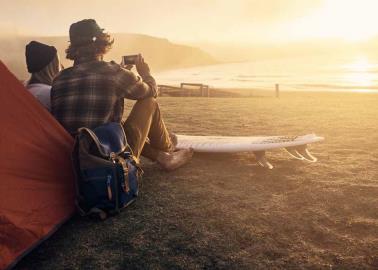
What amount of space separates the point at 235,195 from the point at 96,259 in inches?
58.6

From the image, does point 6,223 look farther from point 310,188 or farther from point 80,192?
point 310,188

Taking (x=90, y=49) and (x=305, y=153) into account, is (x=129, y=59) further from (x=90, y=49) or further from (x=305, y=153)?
(x=305, y=153)

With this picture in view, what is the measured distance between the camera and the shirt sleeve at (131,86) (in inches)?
128

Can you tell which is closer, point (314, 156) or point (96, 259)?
point (96, 259)

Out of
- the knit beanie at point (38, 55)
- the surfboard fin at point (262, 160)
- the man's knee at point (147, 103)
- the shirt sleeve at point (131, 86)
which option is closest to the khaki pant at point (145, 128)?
the man's knee at point (147, 103)

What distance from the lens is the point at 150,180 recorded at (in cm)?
400

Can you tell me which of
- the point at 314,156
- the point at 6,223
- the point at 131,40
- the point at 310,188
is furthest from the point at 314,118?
the point at 131,40

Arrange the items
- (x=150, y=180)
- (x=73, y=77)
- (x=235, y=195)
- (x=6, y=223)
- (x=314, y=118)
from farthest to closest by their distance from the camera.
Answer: (x=314, y=118)
(x=150, y=180)
(x=235, y=195)
(x=73, y=77)
(x=6, y=223)

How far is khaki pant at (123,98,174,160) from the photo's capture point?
3.61 metres

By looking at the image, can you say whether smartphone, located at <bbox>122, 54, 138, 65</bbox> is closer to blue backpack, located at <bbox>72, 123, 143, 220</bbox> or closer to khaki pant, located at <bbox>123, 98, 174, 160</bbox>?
khaki pant, located at <bbox>123, 98, 174, 160</bbox>

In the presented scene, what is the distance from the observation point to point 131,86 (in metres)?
3.34

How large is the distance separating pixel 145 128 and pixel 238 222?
1.33 m

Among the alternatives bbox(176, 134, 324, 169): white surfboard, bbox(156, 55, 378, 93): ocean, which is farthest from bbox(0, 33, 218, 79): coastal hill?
bbox(176, 134, 324, 169): white surfboard

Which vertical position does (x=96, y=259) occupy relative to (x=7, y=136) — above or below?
below
